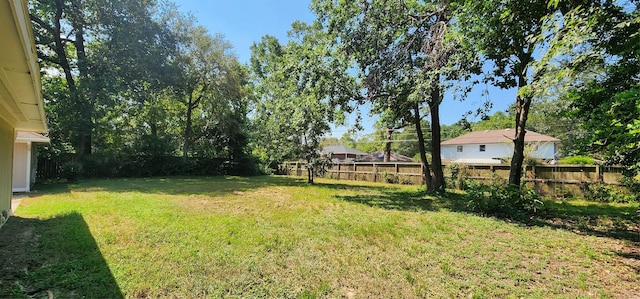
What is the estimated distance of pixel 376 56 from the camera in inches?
349

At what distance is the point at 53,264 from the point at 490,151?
2765 centimetres

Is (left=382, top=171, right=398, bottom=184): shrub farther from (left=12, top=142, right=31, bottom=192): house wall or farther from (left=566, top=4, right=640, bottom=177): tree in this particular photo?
(left=12, top=142, right=31, bottom=192): house wall

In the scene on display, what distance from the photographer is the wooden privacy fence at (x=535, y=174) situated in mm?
9430

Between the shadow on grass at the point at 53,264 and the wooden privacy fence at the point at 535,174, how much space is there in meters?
9.89

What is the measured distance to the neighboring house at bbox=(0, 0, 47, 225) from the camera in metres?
1.67

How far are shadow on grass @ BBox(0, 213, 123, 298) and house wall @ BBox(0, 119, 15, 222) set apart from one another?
53 cm

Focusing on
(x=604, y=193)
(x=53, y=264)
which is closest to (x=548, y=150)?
(x=604, y=193)

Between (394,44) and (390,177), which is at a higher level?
(394,44)

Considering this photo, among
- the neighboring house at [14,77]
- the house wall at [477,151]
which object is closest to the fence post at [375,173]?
the house wall at [477,151]

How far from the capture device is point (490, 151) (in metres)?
24.4

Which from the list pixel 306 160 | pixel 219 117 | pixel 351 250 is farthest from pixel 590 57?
pixel 219 117

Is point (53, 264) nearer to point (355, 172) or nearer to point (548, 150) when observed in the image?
point (355, 172)

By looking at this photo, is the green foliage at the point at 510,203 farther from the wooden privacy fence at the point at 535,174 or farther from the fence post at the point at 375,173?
the fence post at the point at 375,173

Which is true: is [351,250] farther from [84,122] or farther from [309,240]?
[84,122]
